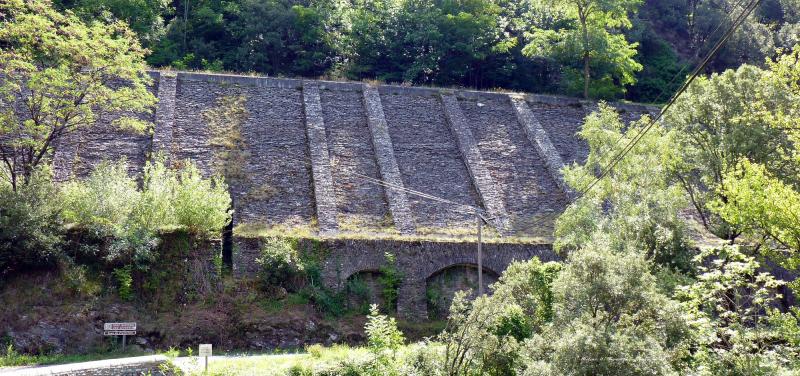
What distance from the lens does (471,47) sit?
143 ft

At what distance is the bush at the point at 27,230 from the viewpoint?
2373 cm

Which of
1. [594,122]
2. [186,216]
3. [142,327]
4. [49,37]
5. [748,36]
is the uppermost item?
[748,36]

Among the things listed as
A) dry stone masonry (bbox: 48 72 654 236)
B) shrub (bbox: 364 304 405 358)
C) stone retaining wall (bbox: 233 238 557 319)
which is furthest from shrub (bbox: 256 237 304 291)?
shrub (bbox: 364 304 405 358)

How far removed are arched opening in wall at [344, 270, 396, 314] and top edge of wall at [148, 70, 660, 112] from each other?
41.3ft

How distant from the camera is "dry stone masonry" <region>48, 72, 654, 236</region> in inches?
1201

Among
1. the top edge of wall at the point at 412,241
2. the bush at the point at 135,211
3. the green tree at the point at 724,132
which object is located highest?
the green tree at the point at 724,132

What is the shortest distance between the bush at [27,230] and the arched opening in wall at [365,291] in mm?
8542

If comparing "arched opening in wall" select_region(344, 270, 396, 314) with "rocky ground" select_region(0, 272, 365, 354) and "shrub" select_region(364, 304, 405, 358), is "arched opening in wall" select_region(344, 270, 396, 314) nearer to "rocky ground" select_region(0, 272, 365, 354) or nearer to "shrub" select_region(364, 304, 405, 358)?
"rocky ground" select_region(0, 272, 365, 354)

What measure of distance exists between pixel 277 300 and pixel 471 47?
21123 millimetres

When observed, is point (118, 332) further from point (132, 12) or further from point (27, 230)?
point (132, 12)

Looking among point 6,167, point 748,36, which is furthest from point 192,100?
point 748,36

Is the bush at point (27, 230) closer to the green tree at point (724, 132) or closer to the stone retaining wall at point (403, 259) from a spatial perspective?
the stone retaining wall at point (403, 259)

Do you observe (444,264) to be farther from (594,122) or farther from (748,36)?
(748,36)

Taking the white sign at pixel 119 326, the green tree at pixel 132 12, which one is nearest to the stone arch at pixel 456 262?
the white sign at pixel 119 326
